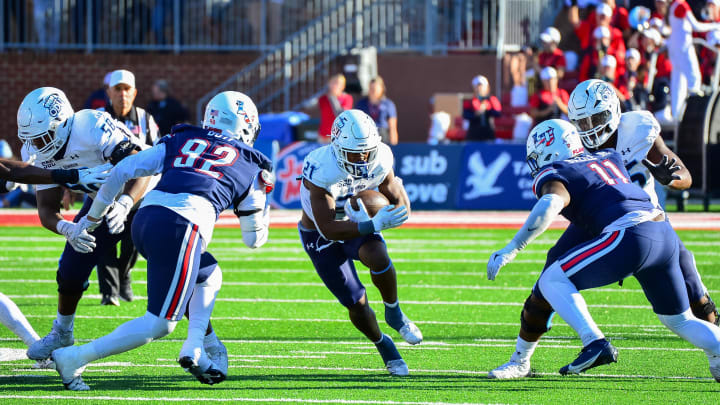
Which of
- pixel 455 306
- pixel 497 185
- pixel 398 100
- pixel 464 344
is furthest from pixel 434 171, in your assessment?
pixel 464 344

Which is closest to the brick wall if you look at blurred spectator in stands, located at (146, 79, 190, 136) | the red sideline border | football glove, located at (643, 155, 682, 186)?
blurred spectator in stands, located at (146, 79, 190, 136)

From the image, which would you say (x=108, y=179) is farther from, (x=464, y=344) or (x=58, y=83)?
(x=58, y=83)

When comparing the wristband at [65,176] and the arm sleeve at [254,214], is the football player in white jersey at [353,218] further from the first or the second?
the wristband at [65,176]

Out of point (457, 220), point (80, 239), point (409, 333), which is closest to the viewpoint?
point (80, 239)

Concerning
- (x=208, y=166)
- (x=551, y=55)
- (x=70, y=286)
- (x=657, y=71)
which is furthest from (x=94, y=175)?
(x=657, y=71)

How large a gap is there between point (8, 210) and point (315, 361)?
11.5 m

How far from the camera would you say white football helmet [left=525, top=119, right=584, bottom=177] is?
19.7 feet

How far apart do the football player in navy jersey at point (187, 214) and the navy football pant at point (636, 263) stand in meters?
1.62

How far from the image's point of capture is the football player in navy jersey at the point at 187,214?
5375 mm

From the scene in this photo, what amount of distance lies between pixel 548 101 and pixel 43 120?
10205 millimetres

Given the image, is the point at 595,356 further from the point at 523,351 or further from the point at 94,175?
the point at 94,175

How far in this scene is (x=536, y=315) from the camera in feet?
19.6

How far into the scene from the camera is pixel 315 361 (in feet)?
21.5

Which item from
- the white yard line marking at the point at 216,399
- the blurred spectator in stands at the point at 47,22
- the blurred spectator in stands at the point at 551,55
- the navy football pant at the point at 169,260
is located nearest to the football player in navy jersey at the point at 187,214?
the navy football pant at the point at 169,260
